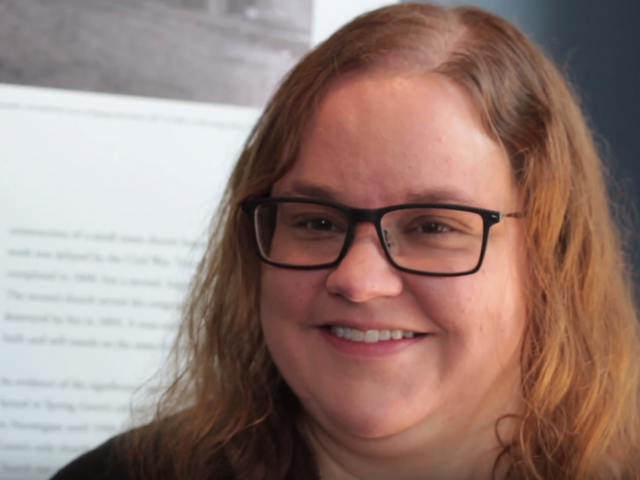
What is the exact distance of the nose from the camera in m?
0.92

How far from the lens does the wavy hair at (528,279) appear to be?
1005mm

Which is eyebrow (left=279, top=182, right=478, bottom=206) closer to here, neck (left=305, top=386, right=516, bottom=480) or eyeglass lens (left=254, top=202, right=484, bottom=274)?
eyeglass lens (left=254, top=202, right=484, bottom=274)

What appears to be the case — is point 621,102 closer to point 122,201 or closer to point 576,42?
point 576,42

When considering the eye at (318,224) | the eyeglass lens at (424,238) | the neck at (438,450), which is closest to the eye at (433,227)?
the eyeglass lens at (424,238)

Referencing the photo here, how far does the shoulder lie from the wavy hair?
24 mm

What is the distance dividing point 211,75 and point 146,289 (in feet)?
1.40

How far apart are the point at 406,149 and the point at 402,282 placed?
0.51 ft

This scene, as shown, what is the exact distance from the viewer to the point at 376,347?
963mm

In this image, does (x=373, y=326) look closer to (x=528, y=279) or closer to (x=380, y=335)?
(x=380, y=335)

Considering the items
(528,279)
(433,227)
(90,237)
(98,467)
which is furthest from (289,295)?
(90,237)

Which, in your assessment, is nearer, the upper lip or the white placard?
the upper lip

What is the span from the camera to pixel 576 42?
5.27 ft

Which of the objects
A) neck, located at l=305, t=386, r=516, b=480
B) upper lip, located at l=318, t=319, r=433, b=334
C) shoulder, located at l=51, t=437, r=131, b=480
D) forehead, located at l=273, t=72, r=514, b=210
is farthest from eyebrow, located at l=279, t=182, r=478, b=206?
shoulder, located at l=51, t=437, r=131, b=480

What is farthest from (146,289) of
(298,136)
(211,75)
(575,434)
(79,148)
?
(575,434)
